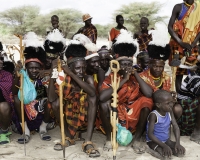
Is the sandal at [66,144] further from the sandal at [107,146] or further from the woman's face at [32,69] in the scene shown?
the woman's face at [32,69]

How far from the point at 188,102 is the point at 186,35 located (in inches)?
44.4

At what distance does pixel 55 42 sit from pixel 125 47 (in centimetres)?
118

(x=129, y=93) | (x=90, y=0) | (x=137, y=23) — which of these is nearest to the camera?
(x=129, y=93)

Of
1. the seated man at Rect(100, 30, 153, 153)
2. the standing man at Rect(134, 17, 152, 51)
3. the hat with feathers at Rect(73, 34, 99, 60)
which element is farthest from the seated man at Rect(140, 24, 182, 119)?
the standing man at Rect(134, 17, 152, 51)

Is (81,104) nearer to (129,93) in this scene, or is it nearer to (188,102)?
(129,93)

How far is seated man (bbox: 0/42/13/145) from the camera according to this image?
417 cm

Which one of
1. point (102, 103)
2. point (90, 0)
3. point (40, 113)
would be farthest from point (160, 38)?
point (90, 0)

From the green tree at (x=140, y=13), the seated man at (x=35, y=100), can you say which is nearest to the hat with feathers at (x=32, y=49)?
the seated man at (x=35, y=100)

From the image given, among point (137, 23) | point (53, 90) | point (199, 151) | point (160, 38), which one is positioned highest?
point (137, 23)

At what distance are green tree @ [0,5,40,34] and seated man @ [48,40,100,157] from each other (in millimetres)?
22864

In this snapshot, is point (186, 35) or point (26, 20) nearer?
point (186, 35)

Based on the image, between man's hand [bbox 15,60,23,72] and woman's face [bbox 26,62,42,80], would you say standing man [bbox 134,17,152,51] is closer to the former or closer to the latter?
woman's face [bbox 26,62,42,80]

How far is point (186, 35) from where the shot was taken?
4758mm

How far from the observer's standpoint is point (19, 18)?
26609 mm
